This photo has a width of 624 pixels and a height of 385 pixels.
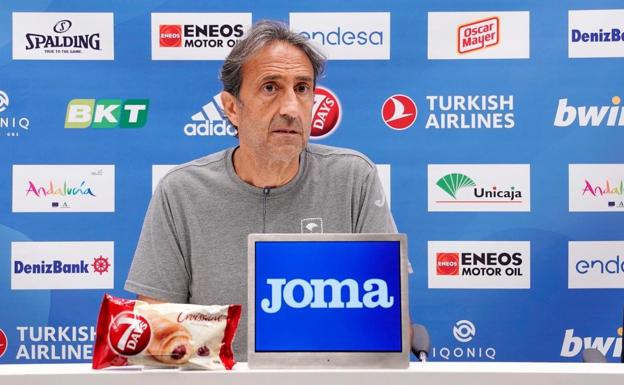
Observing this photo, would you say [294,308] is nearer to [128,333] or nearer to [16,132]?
[128,333]

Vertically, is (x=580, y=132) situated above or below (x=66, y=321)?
above

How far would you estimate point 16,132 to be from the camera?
3.38 m

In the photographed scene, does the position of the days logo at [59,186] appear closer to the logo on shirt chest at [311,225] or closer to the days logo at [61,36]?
the days logo at [61,36]

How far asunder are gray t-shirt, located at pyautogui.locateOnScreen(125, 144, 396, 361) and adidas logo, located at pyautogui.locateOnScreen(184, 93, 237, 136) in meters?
1.30

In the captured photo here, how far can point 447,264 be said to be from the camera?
3391mm

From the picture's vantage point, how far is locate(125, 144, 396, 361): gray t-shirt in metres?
1.99

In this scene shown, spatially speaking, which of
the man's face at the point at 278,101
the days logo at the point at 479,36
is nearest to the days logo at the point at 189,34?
the days logo at the point at 479,36

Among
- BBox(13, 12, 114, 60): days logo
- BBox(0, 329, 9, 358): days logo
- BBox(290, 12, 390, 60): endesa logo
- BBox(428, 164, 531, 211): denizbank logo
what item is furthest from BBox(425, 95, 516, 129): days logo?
BBox(0, 329, 9, 358): days logo

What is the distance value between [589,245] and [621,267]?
0.16 m

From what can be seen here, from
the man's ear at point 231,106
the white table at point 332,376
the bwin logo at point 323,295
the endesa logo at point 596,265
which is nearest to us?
the white table at point 332,376

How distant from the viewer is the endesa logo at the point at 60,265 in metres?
3.37

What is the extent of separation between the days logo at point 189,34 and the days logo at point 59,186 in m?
0.56

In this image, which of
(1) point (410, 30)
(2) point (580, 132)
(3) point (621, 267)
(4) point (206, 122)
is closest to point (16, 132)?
(4) point (206, 122)

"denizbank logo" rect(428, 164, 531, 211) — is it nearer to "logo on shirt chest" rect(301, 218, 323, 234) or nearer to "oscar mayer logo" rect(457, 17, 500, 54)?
"oscar mayer logo" rect(457, 17, 500, 54)
